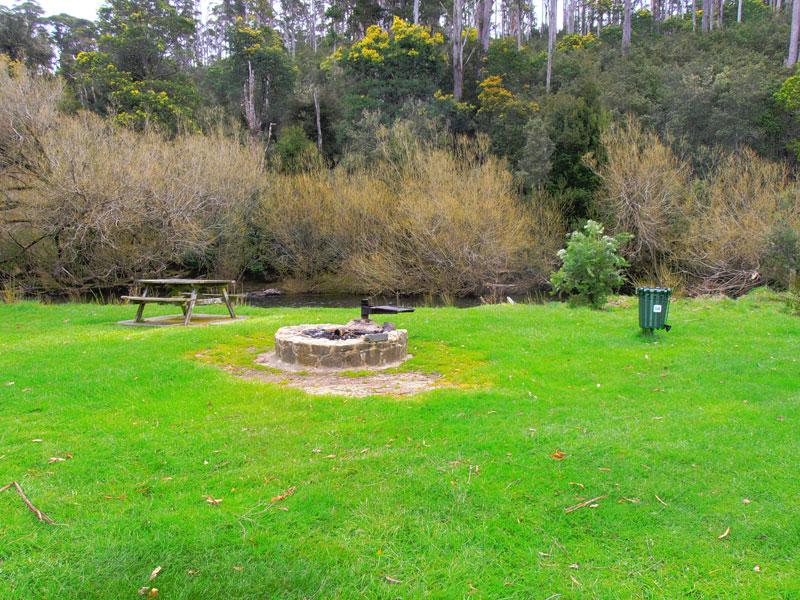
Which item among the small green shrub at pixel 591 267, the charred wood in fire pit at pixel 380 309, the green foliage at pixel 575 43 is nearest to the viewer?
the charred wood in fire pit at pixel 380 309

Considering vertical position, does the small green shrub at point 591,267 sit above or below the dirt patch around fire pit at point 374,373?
above

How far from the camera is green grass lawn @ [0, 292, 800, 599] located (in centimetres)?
307

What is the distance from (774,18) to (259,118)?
106 feet

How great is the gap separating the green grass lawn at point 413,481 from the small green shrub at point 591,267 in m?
4.52

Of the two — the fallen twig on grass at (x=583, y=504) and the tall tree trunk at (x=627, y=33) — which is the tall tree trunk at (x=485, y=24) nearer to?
the tall tree trunk at (x=627, y=33)

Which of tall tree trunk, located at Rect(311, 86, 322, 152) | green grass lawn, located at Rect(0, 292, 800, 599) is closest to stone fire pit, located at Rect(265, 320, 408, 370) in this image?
green grass lawn, located at Rect(0, 292, 800, 599)

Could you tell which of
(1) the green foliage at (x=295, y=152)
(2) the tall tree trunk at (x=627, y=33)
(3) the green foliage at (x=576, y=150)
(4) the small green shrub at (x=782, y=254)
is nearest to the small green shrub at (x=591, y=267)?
(4) the small green shrub at (x=782, y=254)

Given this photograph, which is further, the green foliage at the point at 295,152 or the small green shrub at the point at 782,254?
the green foliage at the point at 295,152

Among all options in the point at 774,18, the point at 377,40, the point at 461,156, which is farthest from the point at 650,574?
the point at 774,18

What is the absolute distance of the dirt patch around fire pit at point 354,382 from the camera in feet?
20.6

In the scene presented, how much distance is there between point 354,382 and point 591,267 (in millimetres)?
6961

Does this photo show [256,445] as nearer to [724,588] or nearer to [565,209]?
[724,588]

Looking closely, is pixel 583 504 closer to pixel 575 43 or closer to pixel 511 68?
pixel 511 68

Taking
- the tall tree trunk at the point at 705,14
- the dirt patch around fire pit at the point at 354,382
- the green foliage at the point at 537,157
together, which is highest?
the tall tree trunk at the point at 705,14
